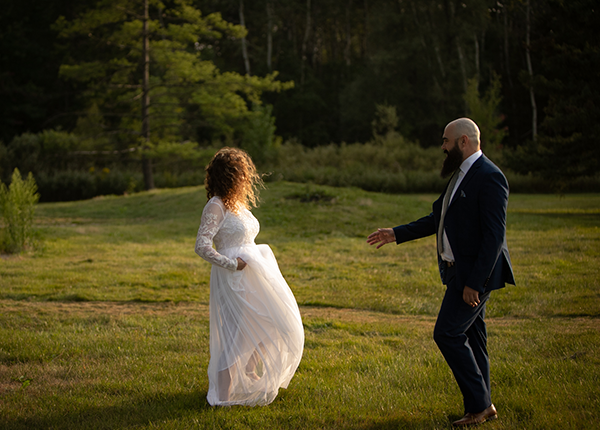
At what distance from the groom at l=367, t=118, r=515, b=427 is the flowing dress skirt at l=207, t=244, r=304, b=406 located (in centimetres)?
121

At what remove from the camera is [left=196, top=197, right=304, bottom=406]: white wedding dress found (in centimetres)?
407

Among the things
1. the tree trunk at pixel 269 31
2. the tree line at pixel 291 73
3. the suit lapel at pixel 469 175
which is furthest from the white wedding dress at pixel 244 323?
the tree trunk at pixel 269 31

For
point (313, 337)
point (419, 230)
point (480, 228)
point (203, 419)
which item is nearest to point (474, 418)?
point (480, 228)

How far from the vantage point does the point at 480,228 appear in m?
3.54

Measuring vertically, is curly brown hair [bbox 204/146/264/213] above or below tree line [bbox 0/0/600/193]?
below

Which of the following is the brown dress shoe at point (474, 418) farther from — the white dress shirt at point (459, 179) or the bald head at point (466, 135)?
the bald head at point (466, 135)

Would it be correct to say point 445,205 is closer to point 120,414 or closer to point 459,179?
point 459,179

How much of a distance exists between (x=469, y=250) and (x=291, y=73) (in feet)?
155

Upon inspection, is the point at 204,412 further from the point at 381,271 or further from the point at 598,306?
the point at 381,271

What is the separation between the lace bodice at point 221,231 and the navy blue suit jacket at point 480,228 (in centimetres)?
161

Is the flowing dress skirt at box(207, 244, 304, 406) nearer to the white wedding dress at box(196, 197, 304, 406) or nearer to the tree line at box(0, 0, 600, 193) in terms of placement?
the white wedding dress at box(196, 197, 304, 406)

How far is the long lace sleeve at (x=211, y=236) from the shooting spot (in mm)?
4062

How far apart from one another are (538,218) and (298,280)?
10.6m

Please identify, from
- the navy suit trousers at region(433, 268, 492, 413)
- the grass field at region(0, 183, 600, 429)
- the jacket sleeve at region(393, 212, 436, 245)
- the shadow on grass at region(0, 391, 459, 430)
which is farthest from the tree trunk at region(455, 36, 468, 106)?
the shadow on grass at region(0, 391, 459, 430)
